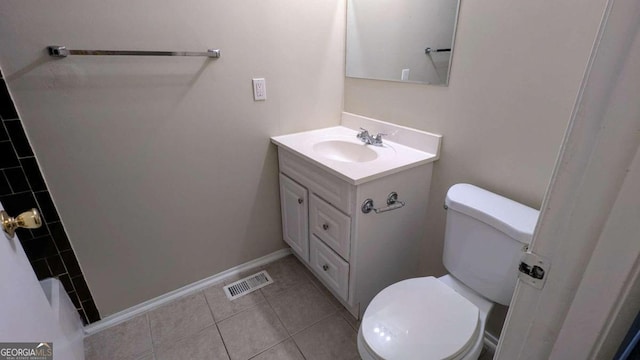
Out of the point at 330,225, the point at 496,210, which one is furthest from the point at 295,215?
the point at 496,210

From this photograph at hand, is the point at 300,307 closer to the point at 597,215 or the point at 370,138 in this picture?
the point at 370,138

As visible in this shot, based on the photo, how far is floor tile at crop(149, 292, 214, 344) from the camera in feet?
5.03

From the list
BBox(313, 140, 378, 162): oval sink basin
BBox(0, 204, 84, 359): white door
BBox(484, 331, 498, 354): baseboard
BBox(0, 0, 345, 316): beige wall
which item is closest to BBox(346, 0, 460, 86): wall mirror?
BBox(0, 0, 345, 316): beige wall

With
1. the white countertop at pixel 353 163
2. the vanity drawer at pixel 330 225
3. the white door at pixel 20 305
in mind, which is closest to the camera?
the white door at pixel 20 305

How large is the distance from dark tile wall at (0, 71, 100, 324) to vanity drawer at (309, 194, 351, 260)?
1.13 meters

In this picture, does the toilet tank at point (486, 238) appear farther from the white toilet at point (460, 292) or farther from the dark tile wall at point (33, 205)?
the dark tile wall at point (33, 205)

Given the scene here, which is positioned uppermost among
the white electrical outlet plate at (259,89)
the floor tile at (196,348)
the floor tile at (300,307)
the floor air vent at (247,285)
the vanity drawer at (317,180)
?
the white electrical outlet plate at (259,89)

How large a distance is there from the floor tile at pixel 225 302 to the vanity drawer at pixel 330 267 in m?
0.38

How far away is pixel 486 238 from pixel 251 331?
1.19 m

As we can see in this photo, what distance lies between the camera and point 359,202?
1268 mm

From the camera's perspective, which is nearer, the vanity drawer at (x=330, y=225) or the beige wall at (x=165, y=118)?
the beige wall at (x=165, y=118)

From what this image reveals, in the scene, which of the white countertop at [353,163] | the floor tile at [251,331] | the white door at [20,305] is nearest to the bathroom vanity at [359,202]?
the white countertop at [353,163]

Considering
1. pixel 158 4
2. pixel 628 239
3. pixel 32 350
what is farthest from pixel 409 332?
pixel 158 4

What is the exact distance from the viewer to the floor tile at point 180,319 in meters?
1.53
